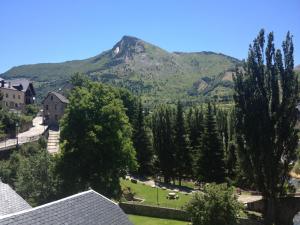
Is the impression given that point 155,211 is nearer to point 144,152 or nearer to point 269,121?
point 269,121

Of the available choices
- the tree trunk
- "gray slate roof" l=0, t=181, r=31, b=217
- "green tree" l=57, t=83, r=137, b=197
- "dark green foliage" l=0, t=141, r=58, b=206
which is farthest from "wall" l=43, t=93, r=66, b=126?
"gray slate roof" l=0, t=181, r=31, b=217

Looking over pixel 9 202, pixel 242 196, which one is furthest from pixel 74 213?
pixel 242 196

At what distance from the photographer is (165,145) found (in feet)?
200

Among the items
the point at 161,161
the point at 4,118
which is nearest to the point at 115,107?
the point at 161,161

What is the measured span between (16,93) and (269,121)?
228 feet

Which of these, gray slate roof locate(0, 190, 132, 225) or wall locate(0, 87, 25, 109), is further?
wall locate(0, 87, 25, 109)

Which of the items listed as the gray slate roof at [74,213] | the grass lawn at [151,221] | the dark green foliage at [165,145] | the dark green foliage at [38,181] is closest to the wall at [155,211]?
the grass lawn at [151,221]

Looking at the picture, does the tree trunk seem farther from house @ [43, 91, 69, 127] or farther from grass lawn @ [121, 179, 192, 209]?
house @ [43, 91, 69, 127]

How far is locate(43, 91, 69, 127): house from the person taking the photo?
275 feet

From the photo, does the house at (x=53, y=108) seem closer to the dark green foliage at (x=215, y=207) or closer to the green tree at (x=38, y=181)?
the green tree at (x=38, y=181)

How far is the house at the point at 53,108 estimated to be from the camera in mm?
83762

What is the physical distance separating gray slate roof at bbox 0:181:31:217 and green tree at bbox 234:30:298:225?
20.4 meters

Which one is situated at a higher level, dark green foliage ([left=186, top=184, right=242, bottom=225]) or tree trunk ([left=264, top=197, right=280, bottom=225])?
dark green foliage ([left=186, top=184, right=242, bottom=225])

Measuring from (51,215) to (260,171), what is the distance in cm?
2409
